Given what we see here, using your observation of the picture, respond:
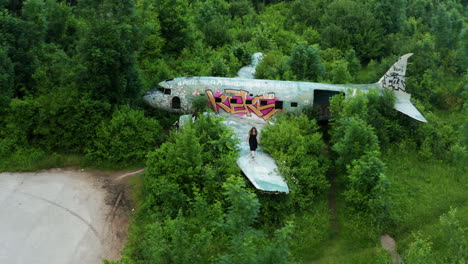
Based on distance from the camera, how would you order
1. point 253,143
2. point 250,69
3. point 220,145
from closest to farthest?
point 220,145 < point 253,143 < point 250,69

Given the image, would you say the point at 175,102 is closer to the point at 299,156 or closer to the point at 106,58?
the point at 106,58

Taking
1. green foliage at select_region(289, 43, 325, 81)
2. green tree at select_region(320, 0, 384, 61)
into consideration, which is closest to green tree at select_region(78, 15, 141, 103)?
green foliage at select_region(289, 43, 325, 81)

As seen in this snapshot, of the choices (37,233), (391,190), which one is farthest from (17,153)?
(391,190)

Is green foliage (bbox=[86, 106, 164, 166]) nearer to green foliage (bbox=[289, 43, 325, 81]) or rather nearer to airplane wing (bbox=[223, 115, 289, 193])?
airplane wing (bbox=[223, 115, 289, 193])

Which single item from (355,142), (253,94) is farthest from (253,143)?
(253,94)

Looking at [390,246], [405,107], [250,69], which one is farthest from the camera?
[250,69]

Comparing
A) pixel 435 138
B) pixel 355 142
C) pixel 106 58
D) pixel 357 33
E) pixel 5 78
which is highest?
pixel 106 58

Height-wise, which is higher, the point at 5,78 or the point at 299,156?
the point at 5,78

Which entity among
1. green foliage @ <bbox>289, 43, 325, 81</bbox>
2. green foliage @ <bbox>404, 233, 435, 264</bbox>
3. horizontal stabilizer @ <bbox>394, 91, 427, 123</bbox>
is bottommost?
green foliage @ <bbox>404, 233, 435, 264</bbox>
